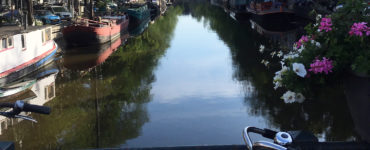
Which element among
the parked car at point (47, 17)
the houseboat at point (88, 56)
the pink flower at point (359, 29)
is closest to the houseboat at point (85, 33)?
the houseboat at point (88, 56)

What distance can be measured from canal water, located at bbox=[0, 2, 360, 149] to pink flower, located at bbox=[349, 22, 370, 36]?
0.55m

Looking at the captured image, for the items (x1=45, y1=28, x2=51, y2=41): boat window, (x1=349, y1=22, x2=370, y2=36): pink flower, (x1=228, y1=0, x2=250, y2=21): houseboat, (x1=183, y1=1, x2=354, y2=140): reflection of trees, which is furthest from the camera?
(x1=228, y1=0, x2=250, y2=21): houseboat

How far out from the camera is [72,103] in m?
14.2

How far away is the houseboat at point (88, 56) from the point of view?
2198 cm

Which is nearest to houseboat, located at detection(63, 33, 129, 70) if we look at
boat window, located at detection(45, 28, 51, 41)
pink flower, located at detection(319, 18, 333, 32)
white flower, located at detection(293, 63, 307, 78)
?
boat window, located at detection(45, 28, 51, 41)

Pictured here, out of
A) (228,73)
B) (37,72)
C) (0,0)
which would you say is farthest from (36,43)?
(0,0)

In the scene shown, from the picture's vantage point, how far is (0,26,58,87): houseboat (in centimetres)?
1612

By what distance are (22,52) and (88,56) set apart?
22.5 feet

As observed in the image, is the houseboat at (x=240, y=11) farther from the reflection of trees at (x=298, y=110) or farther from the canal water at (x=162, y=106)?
the reflection of trees at (x=298, y=110)

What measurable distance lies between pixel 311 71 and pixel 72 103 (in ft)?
37.6

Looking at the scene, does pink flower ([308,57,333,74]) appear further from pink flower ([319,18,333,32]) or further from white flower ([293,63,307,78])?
pink flower ([319,18,333,32])

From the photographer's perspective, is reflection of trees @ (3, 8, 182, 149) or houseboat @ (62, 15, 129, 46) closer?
reflection of trees @ (3, 8, 182, 149)

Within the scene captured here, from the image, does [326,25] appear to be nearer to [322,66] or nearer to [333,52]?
[333,52]

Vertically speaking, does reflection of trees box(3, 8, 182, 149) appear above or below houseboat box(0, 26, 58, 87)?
below
